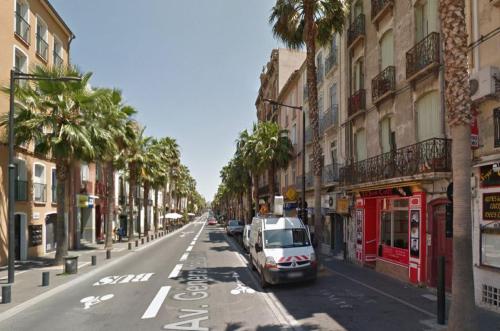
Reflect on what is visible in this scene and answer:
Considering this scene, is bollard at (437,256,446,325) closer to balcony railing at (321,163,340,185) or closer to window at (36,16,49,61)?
balcony railing at (321,163,340,185)

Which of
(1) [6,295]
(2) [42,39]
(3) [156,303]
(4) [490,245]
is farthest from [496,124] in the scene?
(2) [42,39]

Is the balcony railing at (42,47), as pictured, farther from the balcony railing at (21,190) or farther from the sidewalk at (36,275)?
the sidewalk at (36,275)

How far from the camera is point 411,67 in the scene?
570 inches

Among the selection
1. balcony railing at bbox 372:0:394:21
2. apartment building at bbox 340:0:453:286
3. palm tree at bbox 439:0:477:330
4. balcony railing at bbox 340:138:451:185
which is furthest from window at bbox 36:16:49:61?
palm tree at bbox 439:0:477:330

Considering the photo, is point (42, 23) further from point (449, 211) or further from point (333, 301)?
point (449, 211)

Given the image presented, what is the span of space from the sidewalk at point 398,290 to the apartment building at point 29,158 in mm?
16263

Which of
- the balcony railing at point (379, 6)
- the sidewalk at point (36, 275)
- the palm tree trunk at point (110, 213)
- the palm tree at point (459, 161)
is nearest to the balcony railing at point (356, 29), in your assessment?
the balcony railing at point (379, 6)

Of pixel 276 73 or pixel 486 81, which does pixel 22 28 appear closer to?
pixel 486 81

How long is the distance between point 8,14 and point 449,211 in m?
21.9

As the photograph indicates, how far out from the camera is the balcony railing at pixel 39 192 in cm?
2288

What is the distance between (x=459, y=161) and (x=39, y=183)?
75.6 feet

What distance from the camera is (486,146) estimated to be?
10414mm

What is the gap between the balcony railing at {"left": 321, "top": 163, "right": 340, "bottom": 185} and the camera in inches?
892

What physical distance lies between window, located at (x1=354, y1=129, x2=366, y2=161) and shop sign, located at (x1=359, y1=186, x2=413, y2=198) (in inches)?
93.5
